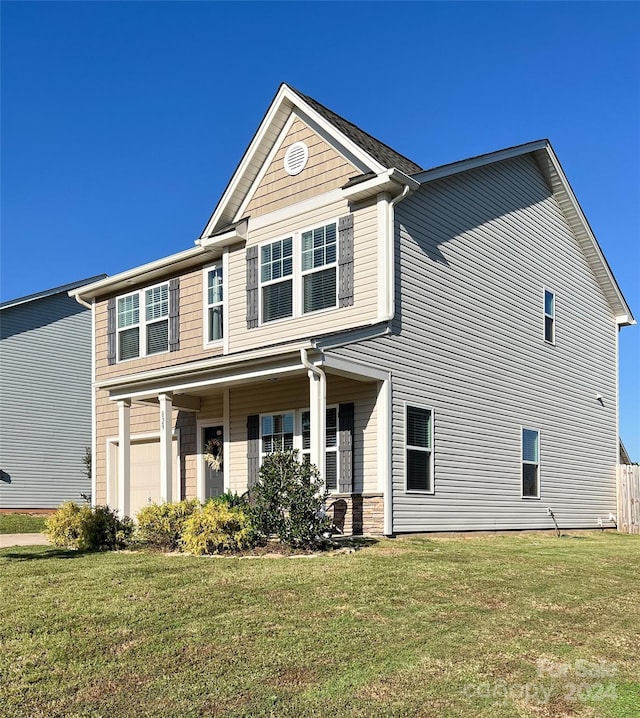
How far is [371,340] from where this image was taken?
12.6 m

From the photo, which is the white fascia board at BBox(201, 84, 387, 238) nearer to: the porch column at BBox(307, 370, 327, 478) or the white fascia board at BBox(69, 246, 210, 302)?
the white fascia board at BBox(69, 246, 210, 302)

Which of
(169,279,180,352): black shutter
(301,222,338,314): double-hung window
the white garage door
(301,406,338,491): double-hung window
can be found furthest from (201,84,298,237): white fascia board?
the white garage door

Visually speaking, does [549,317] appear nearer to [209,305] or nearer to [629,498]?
[629,498]

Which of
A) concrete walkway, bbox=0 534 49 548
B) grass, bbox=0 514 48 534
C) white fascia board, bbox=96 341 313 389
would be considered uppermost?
white fascia board, bbox=96 341 313 389

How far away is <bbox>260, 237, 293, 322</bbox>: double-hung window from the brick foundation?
3.62 m

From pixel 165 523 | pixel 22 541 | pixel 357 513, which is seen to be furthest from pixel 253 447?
pixel 22 541

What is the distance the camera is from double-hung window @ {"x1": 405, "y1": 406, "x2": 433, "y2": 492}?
43.7 ft

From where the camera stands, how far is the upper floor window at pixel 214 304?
1628 centimetres

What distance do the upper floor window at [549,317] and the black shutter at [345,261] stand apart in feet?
20.9

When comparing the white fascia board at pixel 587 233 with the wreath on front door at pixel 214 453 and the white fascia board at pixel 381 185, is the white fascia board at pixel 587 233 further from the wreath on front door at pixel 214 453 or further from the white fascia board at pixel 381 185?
the wreath on front door at pixel 214 453

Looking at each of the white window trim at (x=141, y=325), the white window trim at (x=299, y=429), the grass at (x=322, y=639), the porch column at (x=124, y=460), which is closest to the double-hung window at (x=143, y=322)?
the white window trim at (x=141, y=325)

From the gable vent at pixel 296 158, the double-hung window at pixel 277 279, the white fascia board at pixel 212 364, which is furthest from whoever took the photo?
the gable vent at pixel 296 158

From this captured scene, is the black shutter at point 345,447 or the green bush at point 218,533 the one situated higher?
the black shutter at point 345,447

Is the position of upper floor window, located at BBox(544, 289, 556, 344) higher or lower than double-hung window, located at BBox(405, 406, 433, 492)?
higher
